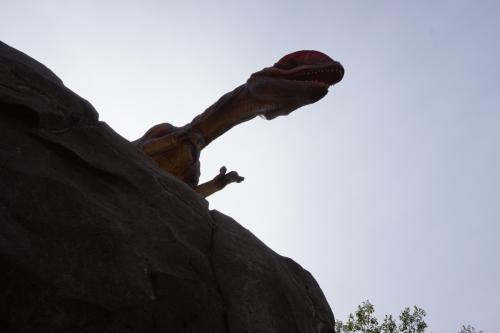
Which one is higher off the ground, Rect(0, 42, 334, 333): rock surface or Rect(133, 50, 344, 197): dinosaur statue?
Rect(133, 50, 344, 197): dinosaur statue

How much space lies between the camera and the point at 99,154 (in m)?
4.37

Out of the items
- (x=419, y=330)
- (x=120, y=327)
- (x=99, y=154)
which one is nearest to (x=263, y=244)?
(x=99, y=154)

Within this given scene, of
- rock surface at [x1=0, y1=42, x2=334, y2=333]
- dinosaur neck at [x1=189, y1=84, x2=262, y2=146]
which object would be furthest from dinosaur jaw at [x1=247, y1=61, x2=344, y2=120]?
rock surface at [x1=0, y1=42, x2=334, y2=333]

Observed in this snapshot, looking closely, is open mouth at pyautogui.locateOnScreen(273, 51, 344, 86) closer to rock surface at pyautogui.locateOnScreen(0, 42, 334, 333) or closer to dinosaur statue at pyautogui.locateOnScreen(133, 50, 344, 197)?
dinosaur statue at pyautogui.locateOnScreen(133, 50, 344, 197)

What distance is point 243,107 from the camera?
23.7 ft

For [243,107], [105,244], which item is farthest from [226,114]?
[105,244]

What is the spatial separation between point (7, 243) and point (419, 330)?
2016 cm

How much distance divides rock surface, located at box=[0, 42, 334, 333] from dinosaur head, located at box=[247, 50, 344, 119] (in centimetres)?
237

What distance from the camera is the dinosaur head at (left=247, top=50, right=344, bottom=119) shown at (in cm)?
668

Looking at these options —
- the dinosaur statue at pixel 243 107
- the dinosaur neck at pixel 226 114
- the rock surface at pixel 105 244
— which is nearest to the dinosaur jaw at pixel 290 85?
the dinosaur statue at pixel 243 107

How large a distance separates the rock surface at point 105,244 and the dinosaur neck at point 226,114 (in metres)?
2.47

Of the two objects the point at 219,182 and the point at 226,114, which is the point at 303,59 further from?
the point at 219,182

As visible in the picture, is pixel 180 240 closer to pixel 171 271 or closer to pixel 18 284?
pixel 171 271

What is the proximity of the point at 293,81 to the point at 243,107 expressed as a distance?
87 centimetres
